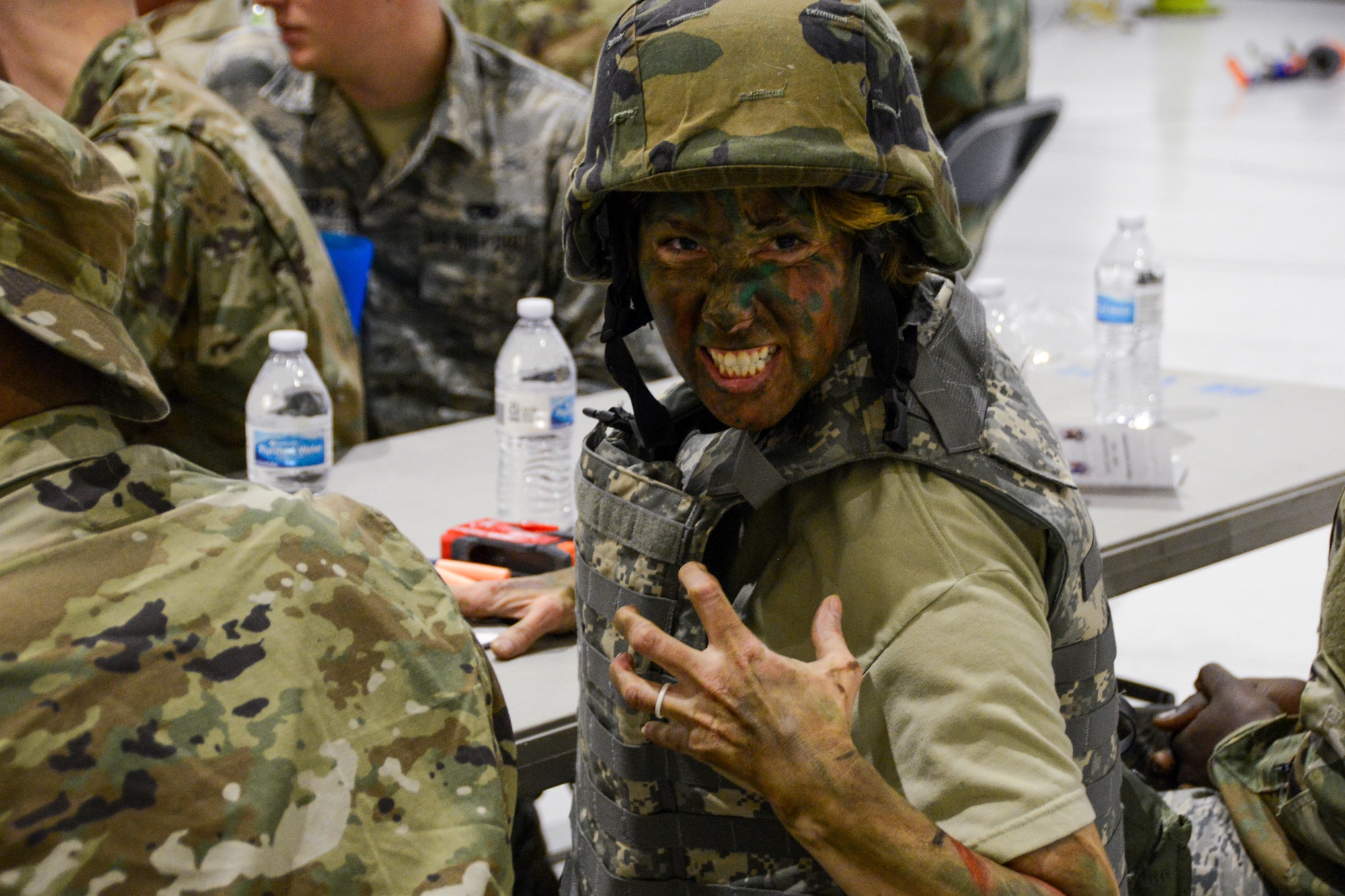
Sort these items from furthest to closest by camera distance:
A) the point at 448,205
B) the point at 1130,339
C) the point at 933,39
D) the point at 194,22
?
1. the point at 194,22
2. the point at 933,39
3. the point at 448,205
4. the point at 1130,339

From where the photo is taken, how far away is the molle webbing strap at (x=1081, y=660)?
1.40m

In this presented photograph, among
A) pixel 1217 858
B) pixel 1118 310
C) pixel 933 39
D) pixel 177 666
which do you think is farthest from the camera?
pixel 933 39

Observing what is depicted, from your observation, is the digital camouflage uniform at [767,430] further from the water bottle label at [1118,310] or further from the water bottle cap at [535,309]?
the water bottle label at [1118,310]

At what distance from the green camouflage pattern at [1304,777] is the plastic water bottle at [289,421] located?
4.67 feet

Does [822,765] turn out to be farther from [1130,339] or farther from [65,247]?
[1130,339]

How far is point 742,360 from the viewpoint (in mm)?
1390

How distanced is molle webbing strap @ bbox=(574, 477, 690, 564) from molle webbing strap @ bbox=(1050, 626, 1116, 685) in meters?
0.37

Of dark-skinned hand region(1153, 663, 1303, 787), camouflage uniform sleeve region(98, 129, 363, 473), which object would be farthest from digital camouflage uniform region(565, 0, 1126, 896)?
camouflage uniform sleeve region(98, 129, 363, 473)

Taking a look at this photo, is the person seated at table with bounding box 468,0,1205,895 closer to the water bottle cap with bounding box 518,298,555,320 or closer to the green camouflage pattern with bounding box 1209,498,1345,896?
the green camouflage pattern with bounding box 1209,498,1345,896

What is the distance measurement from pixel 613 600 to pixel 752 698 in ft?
1.01

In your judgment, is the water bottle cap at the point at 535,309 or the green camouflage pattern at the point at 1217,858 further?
the water bottle cap at the point at 535,309

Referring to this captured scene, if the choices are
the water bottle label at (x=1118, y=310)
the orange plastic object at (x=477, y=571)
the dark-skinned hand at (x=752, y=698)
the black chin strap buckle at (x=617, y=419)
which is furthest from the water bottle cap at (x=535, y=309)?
the dark-skinned hand at (x=752, y=698)

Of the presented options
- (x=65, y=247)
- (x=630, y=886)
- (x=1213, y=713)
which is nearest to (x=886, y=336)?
(x=630, y=886)

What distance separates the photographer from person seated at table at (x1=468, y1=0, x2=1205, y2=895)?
3.92ft
